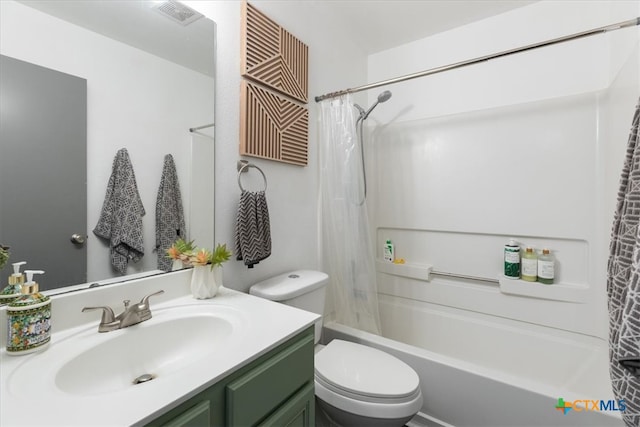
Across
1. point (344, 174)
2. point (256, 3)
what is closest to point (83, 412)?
point (344, 174)

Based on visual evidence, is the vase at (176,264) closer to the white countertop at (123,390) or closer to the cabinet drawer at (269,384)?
the white countertop at (123,390)

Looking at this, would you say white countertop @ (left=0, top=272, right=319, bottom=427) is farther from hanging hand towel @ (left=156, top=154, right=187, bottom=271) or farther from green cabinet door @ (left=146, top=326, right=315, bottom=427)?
hanging hand towel @ (left=156, top=154, right=187, bottom=271)

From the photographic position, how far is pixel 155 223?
1043mm

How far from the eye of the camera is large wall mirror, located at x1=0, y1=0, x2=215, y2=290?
755 mm

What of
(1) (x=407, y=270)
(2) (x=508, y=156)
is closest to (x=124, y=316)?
(1) (x=407, y=270)

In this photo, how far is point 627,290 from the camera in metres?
0.65

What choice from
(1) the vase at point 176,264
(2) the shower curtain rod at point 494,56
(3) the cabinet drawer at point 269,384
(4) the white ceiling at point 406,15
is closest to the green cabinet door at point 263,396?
(3) the cabinet drawer at point 269,384

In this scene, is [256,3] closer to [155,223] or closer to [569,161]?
[155,223]

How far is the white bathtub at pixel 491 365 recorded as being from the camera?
3.65ft

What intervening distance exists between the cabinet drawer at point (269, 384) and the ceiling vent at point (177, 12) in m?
1.27

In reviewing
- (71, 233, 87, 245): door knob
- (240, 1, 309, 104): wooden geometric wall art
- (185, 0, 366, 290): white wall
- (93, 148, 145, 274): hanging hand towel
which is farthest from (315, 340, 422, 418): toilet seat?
(240, 1, 309, 104): wooden geometric wall art

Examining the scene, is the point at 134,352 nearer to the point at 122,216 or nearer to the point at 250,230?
the point at 122,216

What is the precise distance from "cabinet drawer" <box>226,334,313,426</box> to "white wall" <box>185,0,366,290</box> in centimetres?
59

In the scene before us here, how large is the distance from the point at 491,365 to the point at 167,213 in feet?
6.71
